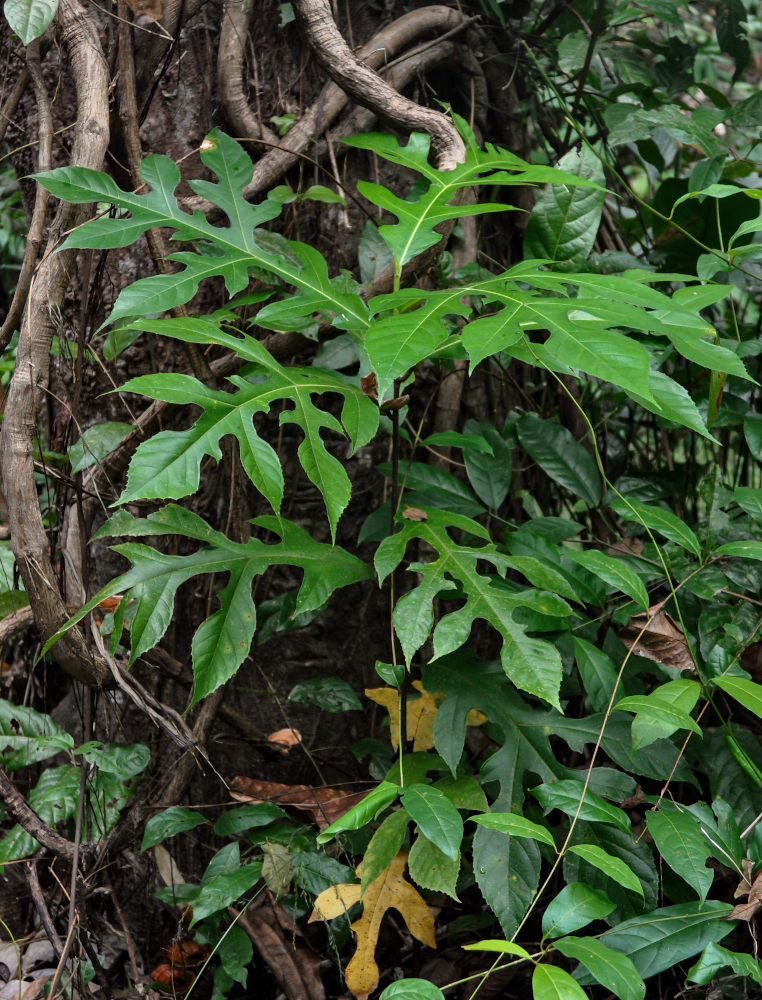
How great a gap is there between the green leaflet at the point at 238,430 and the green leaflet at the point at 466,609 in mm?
184

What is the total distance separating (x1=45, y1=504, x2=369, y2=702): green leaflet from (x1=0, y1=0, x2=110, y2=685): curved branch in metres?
0.15

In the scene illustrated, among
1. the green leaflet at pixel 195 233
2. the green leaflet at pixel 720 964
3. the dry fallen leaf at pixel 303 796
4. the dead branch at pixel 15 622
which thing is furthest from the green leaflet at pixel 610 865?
the dead branch at pixel 15 622

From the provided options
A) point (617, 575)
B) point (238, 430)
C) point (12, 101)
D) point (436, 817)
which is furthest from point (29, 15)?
point (436, 817)

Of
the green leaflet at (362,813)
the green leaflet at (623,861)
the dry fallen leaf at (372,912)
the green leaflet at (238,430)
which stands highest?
the green leaflet at (238,430)

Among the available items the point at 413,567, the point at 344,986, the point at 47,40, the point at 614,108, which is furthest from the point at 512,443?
the point at 47,40

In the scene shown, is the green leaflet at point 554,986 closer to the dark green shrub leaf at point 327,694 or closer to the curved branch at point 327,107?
the dark green shrub leaf at point 327,694

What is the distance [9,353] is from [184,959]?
1546mm

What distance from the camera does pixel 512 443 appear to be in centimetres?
183

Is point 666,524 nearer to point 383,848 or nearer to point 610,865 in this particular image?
point 610,865

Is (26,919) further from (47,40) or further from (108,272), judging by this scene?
(47,40)

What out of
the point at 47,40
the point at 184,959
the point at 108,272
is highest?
the point at 47,40

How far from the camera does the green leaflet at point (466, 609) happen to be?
1.23 metres

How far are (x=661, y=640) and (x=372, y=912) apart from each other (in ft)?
2.17

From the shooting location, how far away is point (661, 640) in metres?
1.42
